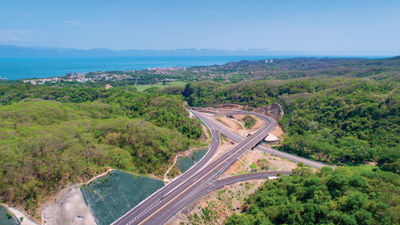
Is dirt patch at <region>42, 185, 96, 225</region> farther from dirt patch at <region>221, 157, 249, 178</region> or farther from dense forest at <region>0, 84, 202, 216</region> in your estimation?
dirt patch at <region>221, 157, 249, 178</region>

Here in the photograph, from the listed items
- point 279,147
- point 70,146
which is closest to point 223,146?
point 279,147

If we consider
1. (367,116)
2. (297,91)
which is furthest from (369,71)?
(367,116)

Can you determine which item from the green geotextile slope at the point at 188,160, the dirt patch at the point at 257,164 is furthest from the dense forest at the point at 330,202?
the green geotextile slope at the point at 188,160

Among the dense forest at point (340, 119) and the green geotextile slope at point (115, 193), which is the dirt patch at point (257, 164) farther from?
the green geotextile slope at point (115, 193)

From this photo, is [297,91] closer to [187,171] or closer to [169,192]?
[187,171]

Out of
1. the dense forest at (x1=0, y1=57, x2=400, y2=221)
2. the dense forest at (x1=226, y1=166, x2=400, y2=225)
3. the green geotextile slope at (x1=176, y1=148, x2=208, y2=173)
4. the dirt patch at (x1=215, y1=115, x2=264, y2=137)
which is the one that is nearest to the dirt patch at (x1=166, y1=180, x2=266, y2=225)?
the dense forest at (x1=226, y1=166, x2=400, y2=225)

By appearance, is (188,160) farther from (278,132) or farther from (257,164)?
(278,132)
